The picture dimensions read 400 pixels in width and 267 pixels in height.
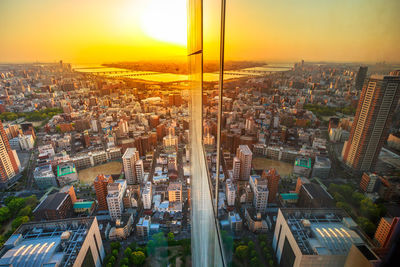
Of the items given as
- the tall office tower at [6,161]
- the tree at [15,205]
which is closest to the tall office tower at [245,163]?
the tree at [15,205]

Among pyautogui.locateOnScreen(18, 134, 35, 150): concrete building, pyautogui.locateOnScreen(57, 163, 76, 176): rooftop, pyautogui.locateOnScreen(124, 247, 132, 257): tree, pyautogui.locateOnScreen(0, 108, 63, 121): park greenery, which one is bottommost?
pyautogui.locateOnScreen(124, 247, 132, 257): tree

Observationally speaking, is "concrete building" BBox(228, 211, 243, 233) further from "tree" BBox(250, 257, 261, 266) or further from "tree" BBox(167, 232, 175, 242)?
"tree" BBox(167, 232, 175, 242)

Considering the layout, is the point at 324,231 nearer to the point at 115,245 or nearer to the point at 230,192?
the point at 230,192

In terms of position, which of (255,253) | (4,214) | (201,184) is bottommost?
(4,214)

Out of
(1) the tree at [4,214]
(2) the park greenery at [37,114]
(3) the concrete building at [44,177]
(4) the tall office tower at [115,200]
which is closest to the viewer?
(1) the tree at [4,214]

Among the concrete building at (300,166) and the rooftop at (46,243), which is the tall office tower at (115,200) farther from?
the concrete building at (300,166)

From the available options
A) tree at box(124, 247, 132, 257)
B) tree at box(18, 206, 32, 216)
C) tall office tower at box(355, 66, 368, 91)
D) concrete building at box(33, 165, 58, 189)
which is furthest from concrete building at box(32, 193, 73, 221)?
tall office tower at box(355, 66, 368, 91)

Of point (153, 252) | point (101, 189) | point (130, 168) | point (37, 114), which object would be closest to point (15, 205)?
point (101, 189)
